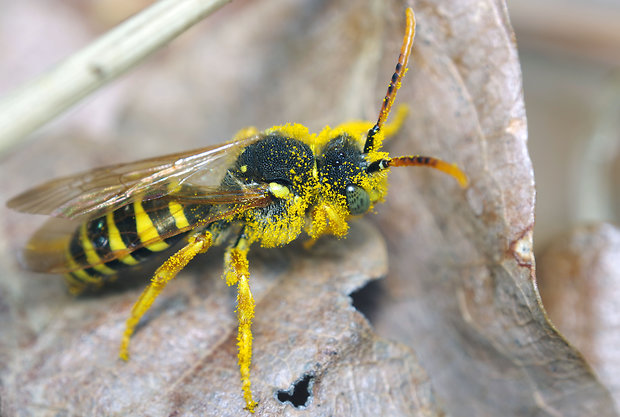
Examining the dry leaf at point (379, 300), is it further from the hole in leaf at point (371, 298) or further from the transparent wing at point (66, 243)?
the transparent wing at point (66, 243)

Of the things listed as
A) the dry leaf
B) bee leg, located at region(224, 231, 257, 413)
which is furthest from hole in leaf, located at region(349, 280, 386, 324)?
bee leg, located at region(224, 231, 257, 413)

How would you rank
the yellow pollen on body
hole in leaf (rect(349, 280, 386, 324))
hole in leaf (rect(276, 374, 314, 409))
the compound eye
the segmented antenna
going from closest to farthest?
hole in leaf (rect(276, 374, 314, 409))
the segmented antenna
the compound eye
the yellow pollen on body
hole in leaf (rect(349, 280, 386, 324))

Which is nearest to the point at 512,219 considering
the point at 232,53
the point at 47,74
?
the point at 47,74

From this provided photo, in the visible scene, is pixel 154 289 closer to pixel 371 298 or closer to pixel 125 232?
pixel 125 232

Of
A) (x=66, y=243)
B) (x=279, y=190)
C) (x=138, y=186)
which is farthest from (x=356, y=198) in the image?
(x=66, y=243)

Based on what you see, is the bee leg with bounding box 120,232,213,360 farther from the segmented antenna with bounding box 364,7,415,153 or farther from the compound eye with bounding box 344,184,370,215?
the segmented antenna with bounding box 364,7,415,153

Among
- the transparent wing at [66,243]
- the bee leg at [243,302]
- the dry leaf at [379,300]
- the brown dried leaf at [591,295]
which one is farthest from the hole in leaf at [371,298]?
the brown dried leaf at [591,295]

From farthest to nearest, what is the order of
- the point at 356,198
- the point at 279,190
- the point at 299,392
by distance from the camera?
the point at 279,190 → the point at 356,198 → the point at 299,392
